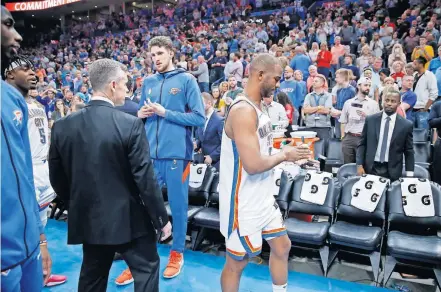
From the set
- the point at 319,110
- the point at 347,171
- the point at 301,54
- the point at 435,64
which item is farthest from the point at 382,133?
the point at 301,54

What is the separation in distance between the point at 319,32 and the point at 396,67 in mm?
4403

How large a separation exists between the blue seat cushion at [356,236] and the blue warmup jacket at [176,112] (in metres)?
1.55

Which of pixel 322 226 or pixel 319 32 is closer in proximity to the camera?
pixel 322 226

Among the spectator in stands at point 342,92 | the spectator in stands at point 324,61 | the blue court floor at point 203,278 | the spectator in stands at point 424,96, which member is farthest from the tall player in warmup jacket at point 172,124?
the spectator in stands at point 324,61

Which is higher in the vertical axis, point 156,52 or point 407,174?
point 156,52

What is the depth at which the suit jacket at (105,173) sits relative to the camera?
2.21 m

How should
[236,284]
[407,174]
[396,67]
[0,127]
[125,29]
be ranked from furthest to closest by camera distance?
1. [125,29]
2. [396,67]
3. [407,174]
4. [236,284]
5. [0,127]

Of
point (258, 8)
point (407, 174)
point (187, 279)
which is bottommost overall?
point (187, 279)

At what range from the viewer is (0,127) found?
143 centimetres

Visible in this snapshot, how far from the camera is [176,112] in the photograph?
133 inches

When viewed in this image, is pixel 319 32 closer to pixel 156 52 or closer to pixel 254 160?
pixel 156 52

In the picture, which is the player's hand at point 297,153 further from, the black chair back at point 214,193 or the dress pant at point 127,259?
the black chair back at point 214,193

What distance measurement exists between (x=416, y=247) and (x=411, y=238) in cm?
20

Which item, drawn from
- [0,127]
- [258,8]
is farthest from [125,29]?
[0,127]
